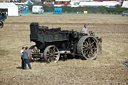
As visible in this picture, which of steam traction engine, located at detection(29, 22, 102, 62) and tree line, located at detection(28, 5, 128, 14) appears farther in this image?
tree line, located at detection(28, 5, 128, 14)

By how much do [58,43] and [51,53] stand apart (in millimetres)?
856

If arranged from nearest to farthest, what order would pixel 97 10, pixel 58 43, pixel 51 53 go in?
1. pixel 51 53
2. pixel 58 43
3. pixel 97 10

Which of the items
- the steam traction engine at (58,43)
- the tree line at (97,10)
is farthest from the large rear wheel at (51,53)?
the tree line at (97,10)

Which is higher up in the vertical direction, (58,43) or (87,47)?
(58,43)

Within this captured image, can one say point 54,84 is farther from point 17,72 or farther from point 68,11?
point 68,11

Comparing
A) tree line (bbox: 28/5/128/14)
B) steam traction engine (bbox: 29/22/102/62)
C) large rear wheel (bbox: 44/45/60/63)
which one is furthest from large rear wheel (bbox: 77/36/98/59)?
tree line (bbox: 28/5/128/14)

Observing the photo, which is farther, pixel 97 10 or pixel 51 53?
pixel 97 10

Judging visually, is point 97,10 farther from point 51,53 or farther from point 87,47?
point 51,53

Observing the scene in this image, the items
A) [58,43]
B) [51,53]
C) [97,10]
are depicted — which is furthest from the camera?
[97,10]

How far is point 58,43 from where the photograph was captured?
49.2 ft

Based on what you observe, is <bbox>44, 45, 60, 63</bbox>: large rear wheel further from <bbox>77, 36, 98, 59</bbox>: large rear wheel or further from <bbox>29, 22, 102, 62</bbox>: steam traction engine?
<bbox>77, 36, 98, 59</bbox>: large rear wheel

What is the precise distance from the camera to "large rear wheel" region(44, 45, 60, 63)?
1409 centimetres

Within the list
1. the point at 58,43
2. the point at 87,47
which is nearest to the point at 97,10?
the point at 87,47

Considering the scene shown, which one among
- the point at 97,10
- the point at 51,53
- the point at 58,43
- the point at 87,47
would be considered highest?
the point at 58,43
